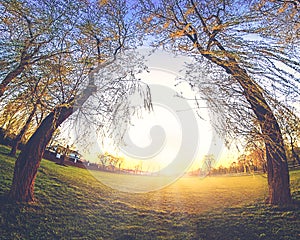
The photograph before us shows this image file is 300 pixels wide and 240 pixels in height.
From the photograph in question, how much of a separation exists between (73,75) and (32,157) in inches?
40.7

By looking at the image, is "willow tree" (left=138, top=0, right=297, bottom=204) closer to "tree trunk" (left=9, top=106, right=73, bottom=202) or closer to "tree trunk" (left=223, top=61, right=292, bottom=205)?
"tree trunk" (left=223, top=61, right=292, bottom=205)

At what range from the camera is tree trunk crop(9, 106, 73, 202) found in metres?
2.47

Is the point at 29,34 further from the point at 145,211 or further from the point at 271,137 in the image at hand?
the point at 271,137

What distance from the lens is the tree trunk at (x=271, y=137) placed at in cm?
246

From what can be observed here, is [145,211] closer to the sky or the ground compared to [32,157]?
closer to the ground

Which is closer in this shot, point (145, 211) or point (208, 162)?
point (145, 211)

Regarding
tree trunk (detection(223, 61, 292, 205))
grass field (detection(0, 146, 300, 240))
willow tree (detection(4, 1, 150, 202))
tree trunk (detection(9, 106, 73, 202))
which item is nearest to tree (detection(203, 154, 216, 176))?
grass field (detection(0, 146, 300, 240))

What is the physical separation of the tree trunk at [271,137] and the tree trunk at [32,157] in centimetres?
194

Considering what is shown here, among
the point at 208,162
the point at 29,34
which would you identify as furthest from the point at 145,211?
the point at 29,34

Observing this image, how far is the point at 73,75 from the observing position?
266cm

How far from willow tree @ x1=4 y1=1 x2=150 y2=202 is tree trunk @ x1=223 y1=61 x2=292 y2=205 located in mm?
1214

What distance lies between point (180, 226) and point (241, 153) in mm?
1057

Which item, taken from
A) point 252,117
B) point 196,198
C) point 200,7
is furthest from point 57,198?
point 200,7

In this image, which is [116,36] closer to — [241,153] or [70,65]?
[70,65]
